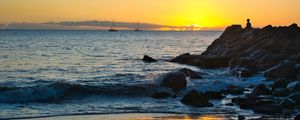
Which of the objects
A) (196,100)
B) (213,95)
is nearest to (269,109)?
(196,100)

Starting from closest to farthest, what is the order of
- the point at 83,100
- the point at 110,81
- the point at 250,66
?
the point at 83,100, the point at 110,81, the point at 250,66

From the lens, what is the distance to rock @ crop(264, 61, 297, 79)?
30056mm

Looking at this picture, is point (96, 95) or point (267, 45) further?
point (267, 45)

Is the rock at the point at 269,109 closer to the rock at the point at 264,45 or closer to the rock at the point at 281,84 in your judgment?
the rock at the point at 281,84

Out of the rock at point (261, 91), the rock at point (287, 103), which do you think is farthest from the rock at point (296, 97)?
the rock at point (261, 91)

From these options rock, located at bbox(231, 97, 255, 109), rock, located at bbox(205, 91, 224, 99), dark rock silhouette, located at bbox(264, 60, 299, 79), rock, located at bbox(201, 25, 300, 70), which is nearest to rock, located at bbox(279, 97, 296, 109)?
rock, located at bbox(231, 97, 255, 109)

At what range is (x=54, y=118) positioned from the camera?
17.8 metres

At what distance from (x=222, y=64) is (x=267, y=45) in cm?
399

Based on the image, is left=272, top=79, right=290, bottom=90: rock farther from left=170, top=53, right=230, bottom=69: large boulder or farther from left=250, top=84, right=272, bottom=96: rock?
left=170, top=53, right=230, bottom=69: large boulder

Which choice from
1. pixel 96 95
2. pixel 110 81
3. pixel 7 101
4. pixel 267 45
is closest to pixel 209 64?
pixel 267 45

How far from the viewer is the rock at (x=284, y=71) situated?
30.1m

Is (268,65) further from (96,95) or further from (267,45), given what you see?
(96,95)

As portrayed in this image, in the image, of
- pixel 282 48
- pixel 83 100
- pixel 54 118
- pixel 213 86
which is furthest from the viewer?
pixel 282 48

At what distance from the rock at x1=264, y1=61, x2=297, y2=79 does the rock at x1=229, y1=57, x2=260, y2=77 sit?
196 centimetres
